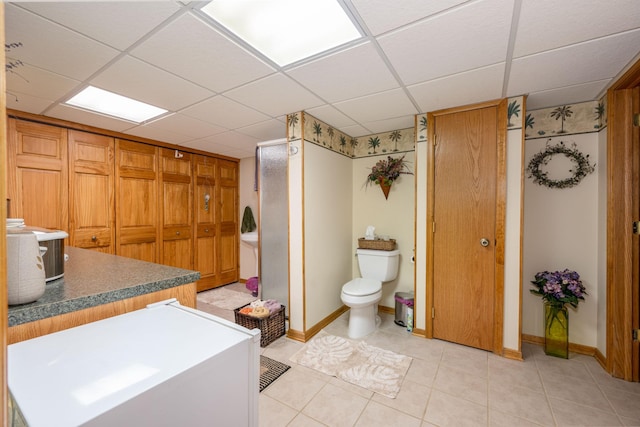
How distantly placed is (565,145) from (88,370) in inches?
134

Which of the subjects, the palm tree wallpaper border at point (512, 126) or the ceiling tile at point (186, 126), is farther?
the ceiling tile at point (186, 126)

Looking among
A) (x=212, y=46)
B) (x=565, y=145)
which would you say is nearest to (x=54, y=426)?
(x=212, y=46)

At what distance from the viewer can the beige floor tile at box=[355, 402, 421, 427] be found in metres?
1.56

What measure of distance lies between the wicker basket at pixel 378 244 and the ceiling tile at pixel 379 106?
4.40 ft

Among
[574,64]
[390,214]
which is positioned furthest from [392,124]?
[574,64]

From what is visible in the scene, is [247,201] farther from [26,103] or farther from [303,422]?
[303,422]

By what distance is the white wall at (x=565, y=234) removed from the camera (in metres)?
2.26

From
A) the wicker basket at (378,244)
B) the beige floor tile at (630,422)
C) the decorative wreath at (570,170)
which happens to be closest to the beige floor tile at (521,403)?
the beige floor tile at (630,422)

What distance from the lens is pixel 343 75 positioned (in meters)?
1.81

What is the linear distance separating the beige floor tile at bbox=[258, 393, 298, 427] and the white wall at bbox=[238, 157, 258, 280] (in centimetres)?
272

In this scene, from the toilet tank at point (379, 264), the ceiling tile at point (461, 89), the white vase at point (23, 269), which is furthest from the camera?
the toilet tank at point (379, 264)

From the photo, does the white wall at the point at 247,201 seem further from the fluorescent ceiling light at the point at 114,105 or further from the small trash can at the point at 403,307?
the small trash can at the point at 403,307

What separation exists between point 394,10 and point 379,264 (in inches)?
91.8

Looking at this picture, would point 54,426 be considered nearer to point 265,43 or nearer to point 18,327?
point 18,327
